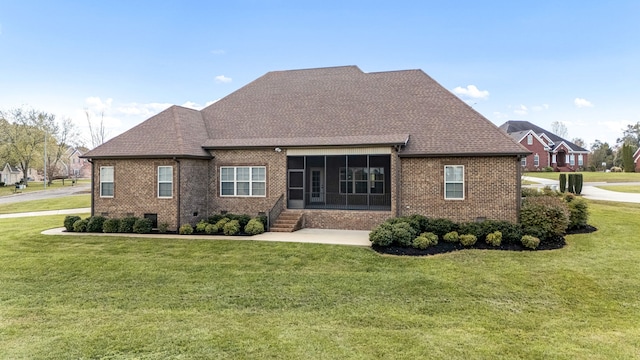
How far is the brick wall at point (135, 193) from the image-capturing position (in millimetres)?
17562

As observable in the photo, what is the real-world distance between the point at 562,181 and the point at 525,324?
2632 centimetres

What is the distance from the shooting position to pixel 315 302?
9.02 m

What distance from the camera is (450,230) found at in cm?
1507

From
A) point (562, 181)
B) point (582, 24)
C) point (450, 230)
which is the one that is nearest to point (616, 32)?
point (582, 24)

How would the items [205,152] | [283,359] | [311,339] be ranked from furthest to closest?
[205,152] < [311,339] < [283,359]

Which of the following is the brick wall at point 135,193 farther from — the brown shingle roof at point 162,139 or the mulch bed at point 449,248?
the mulch bed at point 449,248

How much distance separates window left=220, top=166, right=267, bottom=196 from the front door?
386cm

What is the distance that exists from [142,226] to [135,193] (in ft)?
→ 6.10

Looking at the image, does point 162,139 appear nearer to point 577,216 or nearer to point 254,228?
point 254,228

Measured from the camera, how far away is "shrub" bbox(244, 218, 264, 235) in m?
16.5

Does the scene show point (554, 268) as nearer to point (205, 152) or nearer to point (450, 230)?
point (450, 230)

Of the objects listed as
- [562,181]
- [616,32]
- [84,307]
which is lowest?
[84,307]

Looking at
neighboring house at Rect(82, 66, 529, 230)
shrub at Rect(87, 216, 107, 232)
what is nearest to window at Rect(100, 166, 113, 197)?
neighboring house at Rect(82, 66, 529, 230)

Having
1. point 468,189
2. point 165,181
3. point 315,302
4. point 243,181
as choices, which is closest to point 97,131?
point 165,181
